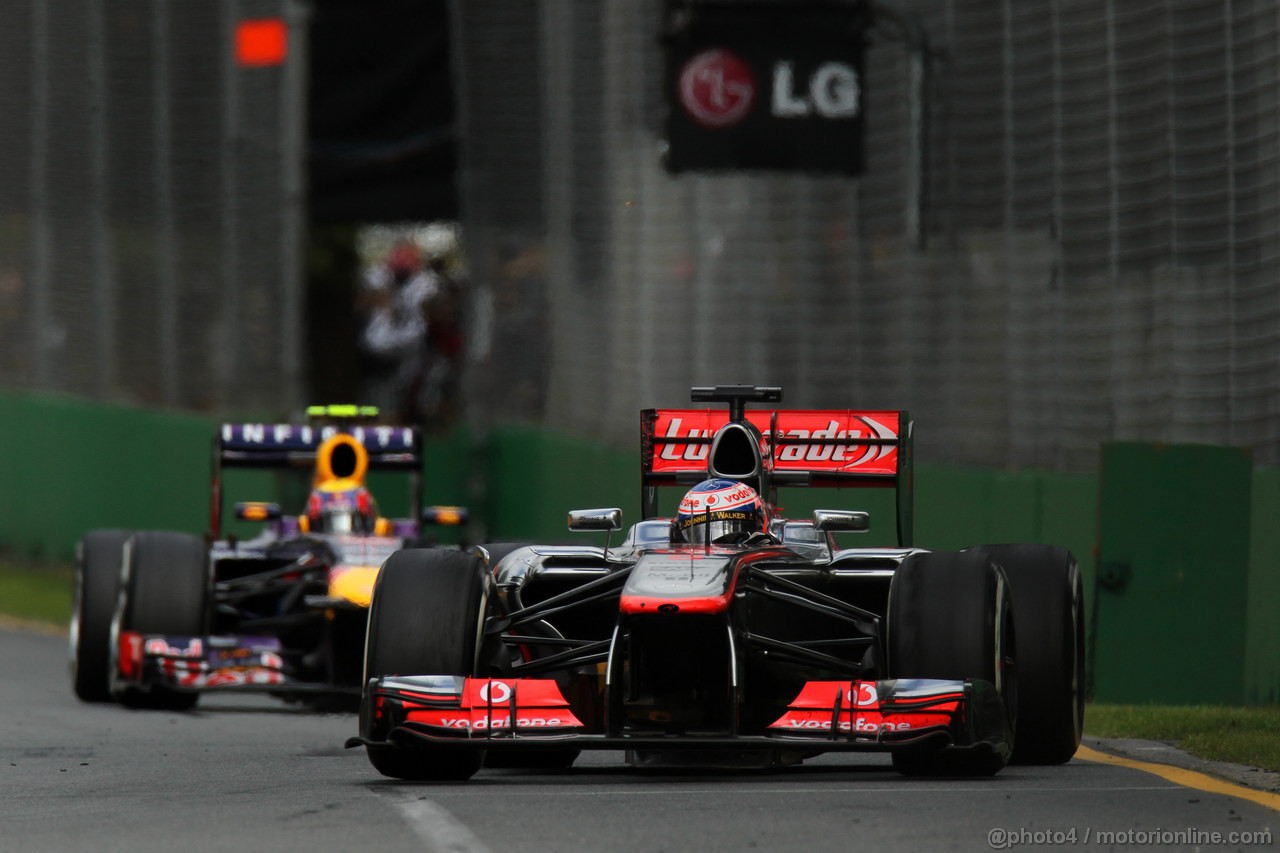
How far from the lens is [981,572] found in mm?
9609

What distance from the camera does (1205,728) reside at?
11305 millimetres

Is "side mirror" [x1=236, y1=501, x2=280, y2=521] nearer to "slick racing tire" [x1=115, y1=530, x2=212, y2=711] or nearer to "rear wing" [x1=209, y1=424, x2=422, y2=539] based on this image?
"rear wing" [x1=209, y1=424, x2=422, y2=539]

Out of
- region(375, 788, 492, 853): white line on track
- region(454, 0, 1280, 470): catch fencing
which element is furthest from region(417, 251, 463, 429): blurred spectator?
region(375, 788, 492, 853): white line on track

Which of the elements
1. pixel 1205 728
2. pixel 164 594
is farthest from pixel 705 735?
pixel 164 594

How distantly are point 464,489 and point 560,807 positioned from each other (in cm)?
1563

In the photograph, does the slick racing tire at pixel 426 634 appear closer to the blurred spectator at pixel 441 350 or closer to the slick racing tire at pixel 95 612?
the slick racing tire at pixel 95 612

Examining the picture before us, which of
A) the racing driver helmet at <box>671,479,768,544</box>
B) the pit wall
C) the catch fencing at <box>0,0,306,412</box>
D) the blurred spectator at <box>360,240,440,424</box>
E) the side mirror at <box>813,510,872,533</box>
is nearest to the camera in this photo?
the racing driver helmet at <box>671,479,768,544</box>

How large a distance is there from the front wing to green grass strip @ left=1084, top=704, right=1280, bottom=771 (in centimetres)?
124

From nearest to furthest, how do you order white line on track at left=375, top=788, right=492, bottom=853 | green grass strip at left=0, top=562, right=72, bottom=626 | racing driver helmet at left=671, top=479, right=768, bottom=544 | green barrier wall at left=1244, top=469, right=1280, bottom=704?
white line on track at left=375, top=788, right=492, bottom=853 < racing driver helmet at left=671, top=479, right=768, bottom=544 < green barrier wall at left=1244, top=469, right=1280, bottom=704 < green grass strip at left=0, top=562, right=72, bottom=626

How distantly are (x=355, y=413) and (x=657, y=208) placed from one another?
3.81 m

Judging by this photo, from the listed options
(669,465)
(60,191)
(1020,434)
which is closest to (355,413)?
(1020,434)

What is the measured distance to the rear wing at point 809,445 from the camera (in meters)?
11.6

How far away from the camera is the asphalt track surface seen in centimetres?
781

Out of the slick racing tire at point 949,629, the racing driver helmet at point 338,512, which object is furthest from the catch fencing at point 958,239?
the slick racing tire at point 949,629
